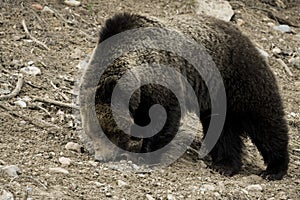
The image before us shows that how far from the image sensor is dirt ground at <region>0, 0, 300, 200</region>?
17.0 feet

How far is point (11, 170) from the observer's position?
498 centimetres

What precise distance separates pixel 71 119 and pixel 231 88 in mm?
1762

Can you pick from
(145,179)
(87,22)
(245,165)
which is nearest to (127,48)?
(145,179)

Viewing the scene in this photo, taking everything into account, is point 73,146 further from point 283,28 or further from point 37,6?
point 283,28

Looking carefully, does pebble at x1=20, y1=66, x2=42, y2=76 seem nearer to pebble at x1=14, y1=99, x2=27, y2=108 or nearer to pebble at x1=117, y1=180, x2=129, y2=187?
pebble at x1=14, y1=99, x2=27, y2=108

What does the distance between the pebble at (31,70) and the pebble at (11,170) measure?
2076 millimetres

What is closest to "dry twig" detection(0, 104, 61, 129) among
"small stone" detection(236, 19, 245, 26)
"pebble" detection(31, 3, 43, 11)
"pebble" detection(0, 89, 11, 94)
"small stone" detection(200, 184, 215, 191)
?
"pebble" detection(0, 89, 11, 94)

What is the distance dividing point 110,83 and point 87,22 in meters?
3.01

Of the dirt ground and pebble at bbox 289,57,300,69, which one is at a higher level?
pebble at bbox 289,57,300,69

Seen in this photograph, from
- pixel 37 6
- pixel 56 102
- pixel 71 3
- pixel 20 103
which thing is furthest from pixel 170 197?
pixel 71 3

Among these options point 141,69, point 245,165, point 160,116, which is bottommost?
point 245,165

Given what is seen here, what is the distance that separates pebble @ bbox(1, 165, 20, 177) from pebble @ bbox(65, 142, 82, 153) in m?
0.88

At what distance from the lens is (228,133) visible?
6.54 m

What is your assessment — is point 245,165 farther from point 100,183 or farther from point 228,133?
point 100,183
